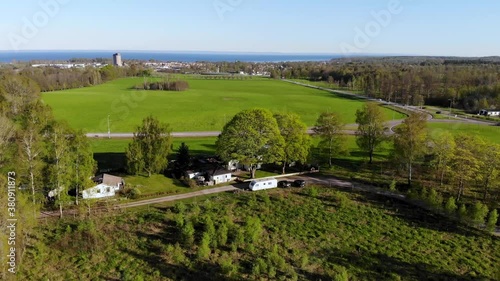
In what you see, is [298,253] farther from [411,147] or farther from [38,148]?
[38,148]

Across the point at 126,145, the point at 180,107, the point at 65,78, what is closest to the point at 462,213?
the point at 126,145

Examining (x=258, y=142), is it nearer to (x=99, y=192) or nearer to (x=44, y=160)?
(x=99, y=192)

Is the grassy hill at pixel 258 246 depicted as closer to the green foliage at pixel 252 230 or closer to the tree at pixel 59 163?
the green foliage at pixel 252 230

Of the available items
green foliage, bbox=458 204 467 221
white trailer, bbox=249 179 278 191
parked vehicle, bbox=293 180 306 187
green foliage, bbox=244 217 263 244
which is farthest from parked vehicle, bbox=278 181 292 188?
green foliage, bbox=458 204 467 221

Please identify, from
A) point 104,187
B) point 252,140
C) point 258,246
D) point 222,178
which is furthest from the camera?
point 252,140

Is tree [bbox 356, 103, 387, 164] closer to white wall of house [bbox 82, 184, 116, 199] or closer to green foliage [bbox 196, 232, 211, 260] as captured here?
green foliage [bbox 196, 232, 211, 260]

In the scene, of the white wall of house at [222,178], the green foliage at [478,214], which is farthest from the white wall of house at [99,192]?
the green foliage at [478,214]
